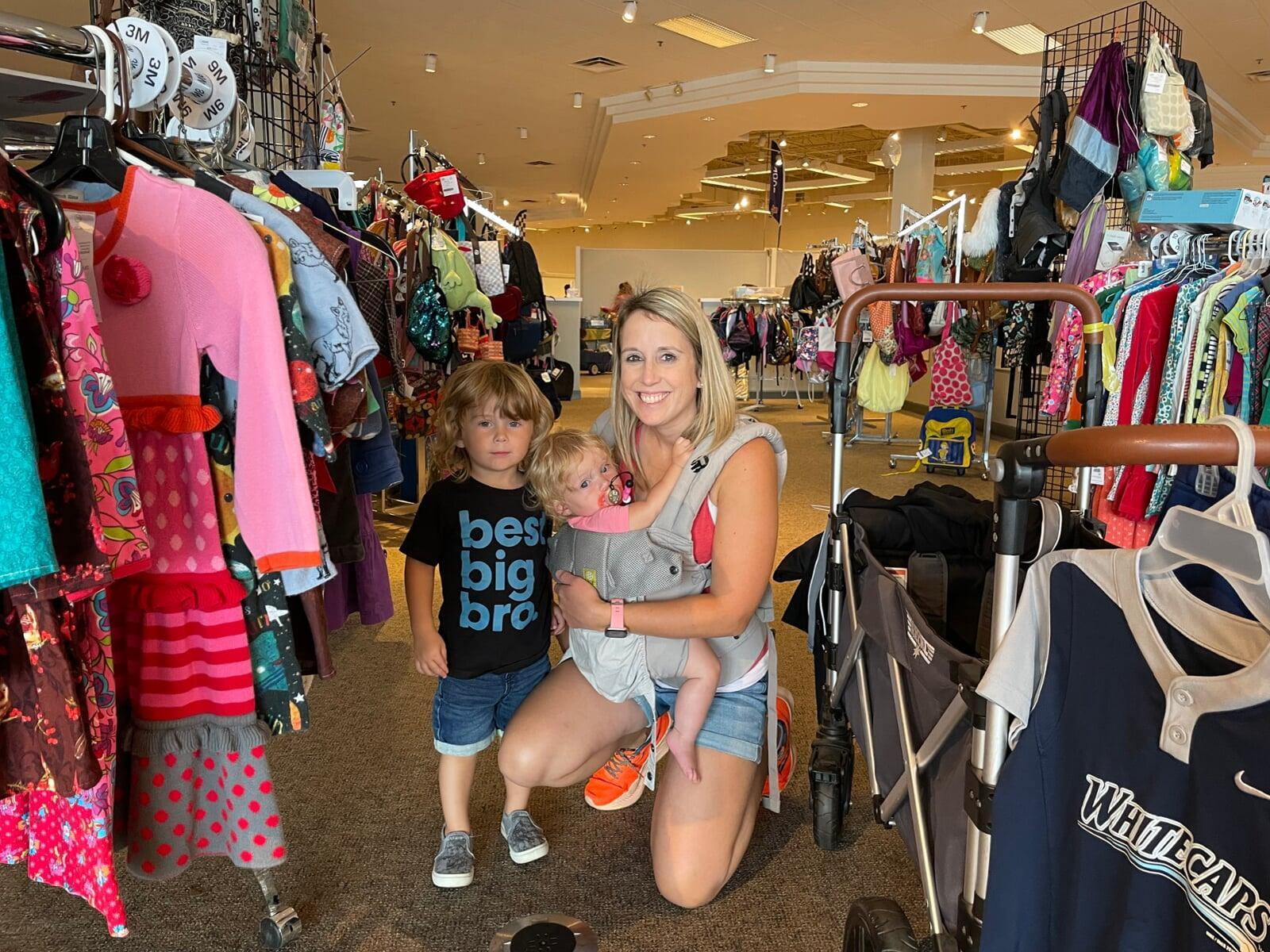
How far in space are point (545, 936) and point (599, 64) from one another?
29.4ft

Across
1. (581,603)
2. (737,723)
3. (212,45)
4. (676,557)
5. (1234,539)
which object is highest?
(212,45)

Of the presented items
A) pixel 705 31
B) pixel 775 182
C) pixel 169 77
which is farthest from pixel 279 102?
pixel 775 182

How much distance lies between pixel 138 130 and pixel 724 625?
1472mm

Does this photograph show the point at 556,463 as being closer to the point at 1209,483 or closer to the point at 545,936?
the point at 545,936

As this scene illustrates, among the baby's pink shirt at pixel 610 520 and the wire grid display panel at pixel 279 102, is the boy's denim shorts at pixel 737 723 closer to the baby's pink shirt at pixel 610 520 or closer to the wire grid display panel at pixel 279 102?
the baby's pink shirt at pixel 610 520

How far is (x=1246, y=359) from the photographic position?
2416mm

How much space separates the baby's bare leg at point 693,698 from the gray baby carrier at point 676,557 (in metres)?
0.05

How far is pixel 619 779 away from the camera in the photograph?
89.7 inches

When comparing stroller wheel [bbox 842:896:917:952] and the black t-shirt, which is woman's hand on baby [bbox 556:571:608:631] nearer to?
the black t-shirt

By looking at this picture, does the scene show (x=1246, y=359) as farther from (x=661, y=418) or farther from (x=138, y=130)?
(x=138, y=130)

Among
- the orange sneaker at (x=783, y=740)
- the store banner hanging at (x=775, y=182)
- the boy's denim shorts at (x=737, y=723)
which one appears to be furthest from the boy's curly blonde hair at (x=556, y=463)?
the store banner hanging at (x=775, y=182)

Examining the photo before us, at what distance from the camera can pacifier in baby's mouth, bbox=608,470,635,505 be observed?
6.55 feet

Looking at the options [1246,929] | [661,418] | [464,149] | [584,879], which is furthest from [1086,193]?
[464,149]

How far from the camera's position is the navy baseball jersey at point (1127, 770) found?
76 cm
